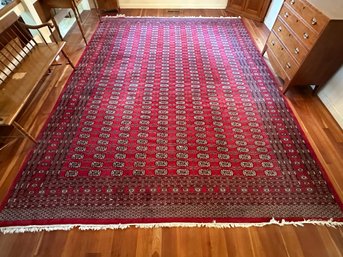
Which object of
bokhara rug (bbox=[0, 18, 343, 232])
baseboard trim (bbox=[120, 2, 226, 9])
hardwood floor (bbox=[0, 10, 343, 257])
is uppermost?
baseboard trim (bbox=[120, 2, 226, 9])

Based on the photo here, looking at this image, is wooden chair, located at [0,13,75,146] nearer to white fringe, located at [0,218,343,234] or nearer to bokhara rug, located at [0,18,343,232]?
bokhara rug, located at [0,18,343,232]

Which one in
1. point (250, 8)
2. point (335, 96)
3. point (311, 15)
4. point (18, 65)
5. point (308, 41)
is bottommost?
point (335, 96)

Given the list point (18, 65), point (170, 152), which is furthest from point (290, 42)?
point (18, 65)

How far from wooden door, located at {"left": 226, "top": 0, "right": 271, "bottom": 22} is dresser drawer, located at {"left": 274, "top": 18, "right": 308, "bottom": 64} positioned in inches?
48.6

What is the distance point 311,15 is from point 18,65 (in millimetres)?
2716

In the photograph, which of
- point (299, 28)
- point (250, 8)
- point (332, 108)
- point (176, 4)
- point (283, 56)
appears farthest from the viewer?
point (176, 4)

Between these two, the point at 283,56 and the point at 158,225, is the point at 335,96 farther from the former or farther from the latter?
the point at 158,225

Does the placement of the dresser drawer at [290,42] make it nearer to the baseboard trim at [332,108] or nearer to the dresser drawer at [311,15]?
the dresser drawer at [311,15]

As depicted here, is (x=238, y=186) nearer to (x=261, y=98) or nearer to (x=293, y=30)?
(x=261, y=98)

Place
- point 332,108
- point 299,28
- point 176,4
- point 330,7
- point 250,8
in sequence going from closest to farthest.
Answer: point 330,7
point 299,28
point 332,108
point 250,8
point 176,4

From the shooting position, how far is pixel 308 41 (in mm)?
1687

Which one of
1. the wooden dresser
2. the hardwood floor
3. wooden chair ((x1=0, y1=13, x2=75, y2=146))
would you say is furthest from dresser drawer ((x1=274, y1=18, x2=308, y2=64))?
wooden chair ((x1=0, y1=13, x2=75, y2=146))

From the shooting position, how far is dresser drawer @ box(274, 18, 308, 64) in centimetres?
179

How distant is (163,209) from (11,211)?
41.9 inches
